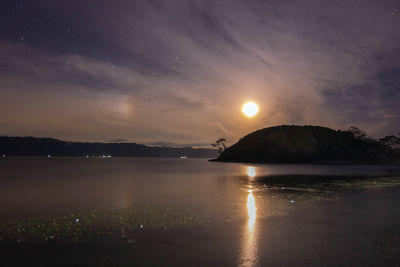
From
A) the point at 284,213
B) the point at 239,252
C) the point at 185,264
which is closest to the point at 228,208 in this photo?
the point at 284,213

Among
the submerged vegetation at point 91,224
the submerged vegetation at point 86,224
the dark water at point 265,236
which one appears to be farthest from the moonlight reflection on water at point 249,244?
the submerged vegetation at point 86,224

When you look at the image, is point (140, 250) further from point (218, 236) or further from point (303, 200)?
point (303, 200)

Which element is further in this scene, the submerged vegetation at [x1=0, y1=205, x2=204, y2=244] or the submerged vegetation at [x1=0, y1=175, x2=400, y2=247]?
the submerged vegetation at [x1=0, y1=205, x2=204, y2=244]

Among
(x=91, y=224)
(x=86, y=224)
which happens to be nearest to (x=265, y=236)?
(x=91, y=224)

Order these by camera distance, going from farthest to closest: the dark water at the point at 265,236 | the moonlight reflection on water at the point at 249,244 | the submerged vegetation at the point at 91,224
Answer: the submerged vegetation at the point at 91,224
the dark water at the point at 265,236
the moonlight reflection on water at the point at 249,244

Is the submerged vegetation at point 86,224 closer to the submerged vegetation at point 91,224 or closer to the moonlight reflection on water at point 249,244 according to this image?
the submerged vegetation at point 91,224

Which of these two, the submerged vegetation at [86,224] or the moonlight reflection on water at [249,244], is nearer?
the moonlight reflection on water at [249,244]

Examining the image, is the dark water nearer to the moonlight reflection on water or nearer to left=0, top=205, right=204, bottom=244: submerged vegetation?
the moonlight reflection on water

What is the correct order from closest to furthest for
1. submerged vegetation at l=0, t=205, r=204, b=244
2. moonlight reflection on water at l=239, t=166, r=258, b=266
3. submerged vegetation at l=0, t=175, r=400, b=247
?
1. moonlight reflection on water at l=239, t=166, r=258, b=266
2. submerged vegetation at l=0, t=175, r=400, b=247
3. submerged vegetation at l=0, t=205, r=204, b=244

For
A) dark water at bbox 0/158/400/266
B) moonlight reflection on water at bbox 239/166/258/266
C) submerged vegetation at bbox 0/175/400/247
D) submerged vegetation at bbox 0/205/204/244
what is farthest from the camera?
submerged vegetation at bbox 0/205/204/244

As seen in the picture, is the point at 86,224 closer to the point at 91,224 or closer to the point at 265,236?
the point at 91,224

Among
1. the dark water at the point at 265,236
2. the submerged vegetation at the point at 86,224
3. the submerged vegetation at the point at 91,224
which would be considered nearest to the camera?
the dark water at the point at 265,236

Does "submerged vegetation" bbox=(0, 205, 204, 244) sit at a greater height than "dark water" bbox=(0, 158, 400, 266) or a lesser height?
lesser

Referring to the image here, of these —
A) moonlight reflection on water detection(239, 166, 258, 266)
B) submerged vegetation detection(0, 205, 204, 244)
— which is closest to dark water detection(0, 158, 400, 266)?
moonlight reflection on water detection(239, 166, 258, 266)
